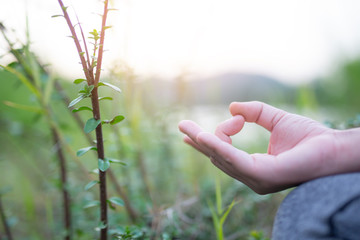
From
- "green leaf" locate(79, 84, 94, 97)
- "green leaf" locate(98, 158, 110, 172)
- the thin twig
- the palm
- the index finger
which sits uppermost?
the thin twig

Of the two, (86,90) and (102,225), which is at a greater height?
(86,90)

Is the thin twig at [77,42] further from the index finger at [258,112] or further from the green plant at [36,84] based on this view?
the index finger at [258,112]

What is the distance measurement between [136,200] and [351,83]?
8.17 feet

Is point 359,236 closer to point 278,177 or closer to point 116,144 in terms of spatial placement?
point 278,177

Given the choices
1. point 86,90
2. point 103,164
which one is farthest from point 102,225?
point 86,90

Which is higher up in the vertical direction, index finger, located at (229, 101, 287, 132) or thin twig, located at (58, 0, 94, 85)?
thin twig, located at (58, 0, 94, 85)

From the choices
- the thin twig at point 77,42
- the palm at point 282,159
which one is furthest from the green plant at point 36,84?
the palm at point 282,159

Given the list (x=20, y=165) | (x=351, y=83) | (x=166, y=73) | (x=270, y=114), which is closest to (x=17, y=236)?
(x=20, y=165)

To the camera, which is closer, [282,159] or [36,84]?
[282,159]

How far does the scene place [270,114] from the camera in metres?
0.72

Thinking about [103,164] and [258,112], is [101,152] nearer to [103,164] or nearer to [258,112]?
[103,164]

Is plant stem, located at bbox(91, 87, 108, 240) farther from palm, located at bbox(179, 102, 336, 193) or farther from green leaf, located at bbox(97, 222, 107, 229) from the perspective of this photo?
palm, located at bbox(179, 102, 336, 193)

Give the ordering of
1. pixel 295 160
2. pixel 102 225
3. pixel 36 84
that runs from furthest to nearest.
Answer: pixel 36 84 < pixel 102 225 < pixel 295 160

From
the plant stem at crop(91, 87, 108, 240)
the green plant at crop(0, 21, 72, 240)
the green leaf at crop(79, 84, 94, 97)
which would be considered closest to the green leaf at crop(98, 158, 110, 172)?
the plant stem at crop(91, 87, 108, 240)
